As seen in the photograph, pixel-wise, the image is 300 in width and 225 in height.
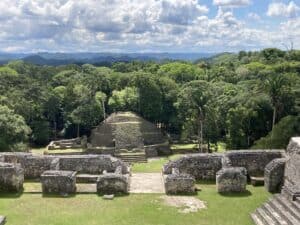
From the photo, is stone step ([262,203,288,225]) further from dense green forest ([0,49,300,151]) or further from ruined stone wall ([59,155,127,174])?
dense green forest ([0,49,300,151])

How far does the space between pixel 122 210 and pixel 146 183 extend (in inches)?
169

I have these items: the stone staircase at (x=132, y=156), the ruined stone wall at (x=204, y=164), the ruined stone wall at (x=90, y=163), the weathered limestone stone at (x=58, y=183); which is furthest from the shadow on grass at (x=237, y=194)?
the stone staircase at (x=132, y=156)

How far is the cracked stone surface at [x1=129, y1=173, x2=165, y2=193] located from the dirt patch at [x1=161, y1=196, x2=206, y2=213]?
4.08 feet

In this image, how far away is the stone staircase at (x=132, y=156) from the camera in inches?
1396

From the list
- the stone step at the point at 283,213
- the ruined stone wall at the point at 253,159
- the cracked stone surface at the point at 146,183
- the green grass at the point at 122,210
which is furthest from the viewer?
the ruined stone wall at the point at 253,159

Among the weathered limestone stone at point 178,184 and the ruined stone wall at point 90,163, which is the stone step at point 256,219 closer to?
the weathered limestone stone at point 178,184

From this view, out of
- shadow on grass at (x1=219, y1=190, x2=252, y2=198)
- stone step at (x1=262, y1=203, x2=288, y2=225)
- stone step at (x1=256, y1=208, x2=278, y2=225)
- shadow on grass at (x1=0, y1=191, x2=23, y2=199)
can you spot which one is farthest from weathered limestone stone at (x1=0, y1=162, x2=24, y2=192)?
stone step at (x1=262, y1=203, x2=288, y2=225)

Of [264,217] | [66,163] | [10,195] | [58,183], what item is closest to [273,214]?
[264,217]

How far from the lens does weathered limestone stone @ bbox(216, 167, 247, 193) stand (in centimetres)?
1869

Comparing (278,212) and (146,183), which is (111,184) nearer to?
(146,183)

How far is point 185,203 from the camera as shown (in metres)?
17.3

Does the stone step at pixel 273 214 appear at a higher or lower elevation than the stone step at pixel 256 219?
higher

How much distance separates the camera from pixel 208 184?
68.0 feet

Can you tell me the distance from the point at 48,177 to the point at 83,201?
223cm
